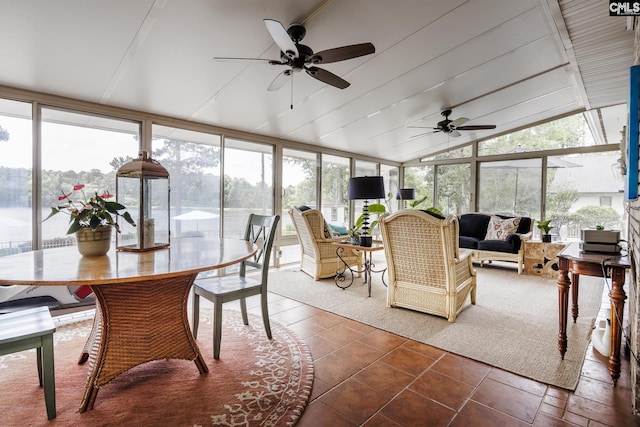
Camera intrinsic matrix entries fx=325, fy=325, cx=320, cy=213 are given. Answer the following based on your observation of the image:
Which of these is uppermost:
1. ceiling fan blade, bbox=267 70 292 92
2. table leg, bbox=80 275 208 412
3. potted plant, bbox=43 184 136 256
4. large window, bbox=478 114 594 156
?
large window, bbox=478 114 594 156

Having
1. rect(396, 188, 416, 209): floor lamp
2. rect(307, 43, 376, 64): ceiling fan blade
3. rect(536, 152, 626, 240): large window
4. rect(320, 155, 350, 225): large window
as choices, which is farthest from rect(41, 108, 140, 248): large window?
rect(536, 152, 626, 240): large window

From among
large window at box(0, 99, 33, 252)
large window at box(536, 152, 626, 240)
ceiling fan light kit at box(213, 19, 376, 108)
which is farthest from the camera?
large window at box(536, 152, 626, 240)

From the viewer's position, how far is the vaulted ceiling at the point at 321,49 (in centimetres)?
245

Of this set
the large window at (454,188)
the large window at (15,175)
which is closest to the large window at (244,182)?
the large window at (15,175)

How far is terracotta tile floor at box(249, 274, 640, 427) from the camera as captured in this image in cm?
166

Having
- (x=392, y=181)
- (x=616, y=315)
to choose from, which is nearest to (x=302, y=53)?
(x=616, y=315)

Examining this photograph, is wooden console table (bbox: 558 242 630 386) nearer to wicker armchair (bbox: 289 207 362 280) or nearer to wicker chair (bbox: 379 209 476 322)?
wicker chair (bbox: 379 209 476 322)

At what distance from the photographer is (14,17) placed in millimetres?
2205

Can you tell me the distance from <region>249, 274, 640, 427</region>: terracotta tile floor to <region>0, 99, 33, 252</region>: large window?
3085 mm

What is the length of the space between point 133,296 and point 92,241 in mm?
399

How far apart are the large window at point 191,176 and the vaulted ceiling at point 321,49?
0.36 metres

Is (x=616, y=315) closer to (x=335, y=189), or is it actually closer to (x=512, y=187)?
(x=335, y=189)

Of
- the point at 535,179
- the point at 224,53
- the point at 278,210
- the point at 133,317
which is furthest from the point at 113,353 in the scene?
the point at 535,179

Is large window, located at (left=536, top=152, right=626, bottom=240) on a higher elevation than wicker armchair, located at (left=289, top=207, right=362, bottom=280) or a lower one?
higher
